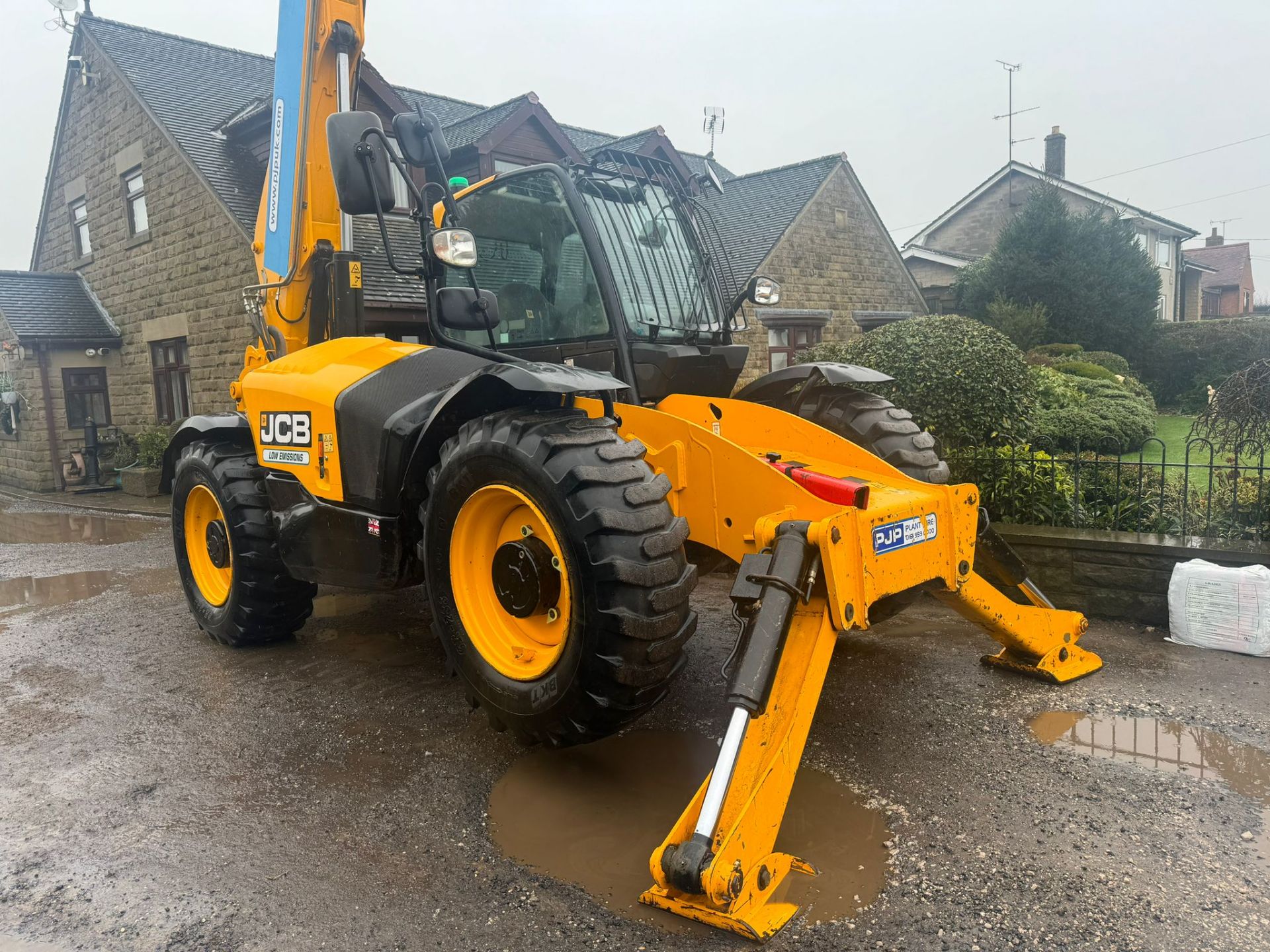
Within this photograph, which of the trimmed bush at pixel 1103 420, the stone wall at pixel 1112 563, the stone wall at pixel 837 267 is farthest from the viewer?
the stone wall at pixel 837 267

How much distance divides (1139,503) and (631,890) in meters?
4.30

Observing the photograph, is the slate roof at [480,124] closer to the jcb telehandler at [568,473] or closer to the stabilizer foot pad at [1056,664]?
the jcb telehandler at [568,473]

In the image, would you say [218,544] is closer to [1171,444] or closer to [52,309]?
[1171,444]

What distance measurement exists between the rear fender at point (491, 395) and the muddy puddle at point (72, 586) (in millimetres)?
4494

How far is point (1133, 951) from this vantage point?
2355 millimetres

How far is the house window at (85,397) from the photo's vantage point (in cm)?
1641

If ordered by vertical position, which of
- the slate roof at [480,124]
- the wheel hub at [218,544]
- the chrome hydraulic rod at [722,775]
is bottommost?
the chrome hydraulic rod at [722,775]

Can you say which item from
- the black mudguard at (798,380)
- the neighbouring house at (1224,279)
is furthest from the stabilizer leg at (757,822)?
the neighbouring house at (1224,279)

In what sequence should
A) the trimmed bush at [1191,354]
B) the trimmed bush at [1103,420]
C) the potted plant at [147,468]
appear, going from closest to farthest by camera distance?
1. the trimmed bush at [1103,420]
2. the potted plant at [147,468]
3. the trimmed bush at [1191,354]

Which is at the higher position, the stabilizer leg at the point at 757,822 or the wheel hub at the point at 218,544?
the wheel hub at the point at 218,544

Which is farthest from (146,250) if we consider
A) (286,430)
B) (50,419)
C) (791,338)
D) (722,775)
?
(722,775)

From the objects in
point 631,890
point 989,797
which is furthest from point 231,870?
point 989,797

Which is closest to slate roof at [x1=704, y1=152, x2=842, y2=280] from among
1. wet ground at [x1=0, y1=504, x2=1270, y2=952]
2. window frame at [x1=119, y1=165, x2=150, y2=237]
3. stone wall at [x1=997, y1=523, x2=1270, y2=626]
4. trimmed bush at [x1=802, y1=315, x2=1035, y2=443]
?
trimmed bush at [x1=802, y1=315, x2=1035, y2=443]

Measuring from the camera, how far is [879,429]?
14.7 ft
